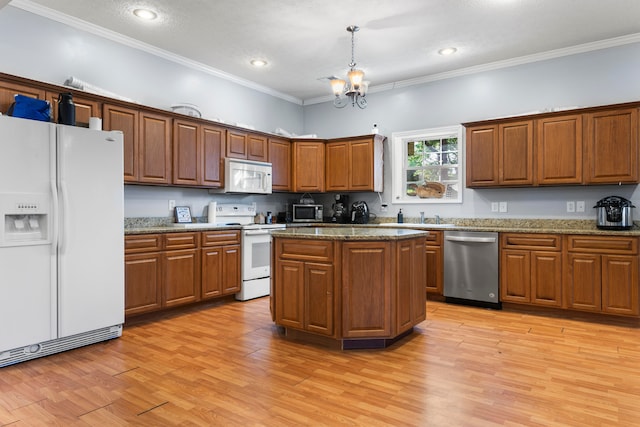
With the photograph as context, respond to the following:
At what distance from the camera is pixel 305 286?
→ 10.5 ft

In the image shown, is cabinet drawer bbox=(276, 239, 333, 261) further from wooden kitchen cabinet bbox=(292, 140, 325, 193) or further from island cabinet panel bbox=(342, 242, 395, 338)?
wooden kitchen cabinet bbox=(292, 140, 325, 193)

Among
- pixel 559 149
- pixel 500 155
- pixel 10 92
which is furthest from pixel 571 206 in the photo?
pixel 10 92

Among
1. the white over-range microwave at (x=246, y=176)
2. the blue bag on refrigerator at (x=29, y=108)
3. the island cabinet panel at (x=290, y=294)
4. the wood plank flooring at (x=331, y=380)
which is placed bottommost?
the wood plank flooring at (x=331, y=380)

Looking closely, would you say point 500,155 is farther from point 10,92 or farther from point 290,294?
point 10,92

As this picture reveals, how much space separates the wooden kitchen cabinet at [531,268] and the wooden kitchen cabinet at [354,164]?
1995mm

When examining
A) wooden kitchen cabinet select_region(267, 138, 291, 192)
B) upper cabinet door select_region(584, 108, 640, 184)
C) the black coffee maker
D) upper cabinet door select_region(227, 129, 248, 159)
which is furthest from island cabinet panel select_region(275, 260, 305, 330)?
upper cabinet door select_region(584, 108, 640, 184)

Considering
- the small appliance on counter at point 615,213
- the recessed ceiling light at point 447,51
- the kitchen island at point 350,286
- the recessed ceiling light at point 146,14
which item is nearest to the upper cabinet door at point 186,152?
the recessed ceiling light at point 146,14

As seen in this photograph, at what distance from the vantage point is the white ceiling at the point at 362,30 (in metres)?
3.55

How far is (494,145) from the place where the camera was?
4637mm

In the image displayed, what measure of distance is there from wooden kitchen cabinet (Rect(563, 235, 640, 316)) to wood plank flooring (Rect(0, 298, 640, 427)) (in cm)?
27

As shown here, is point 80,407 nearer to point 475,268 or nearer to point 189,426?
point 189,426

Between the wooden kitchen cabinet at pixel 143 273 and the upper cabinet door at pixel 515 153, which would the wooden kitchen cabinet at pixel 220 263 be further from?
the upper cabinet door at pixel 515 153

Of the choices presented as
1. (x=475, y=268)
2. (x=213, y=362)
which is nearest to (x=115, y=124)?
(x=213, y=362)

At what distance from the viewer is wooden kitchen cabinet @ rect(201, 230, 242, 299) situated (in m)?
4.36
